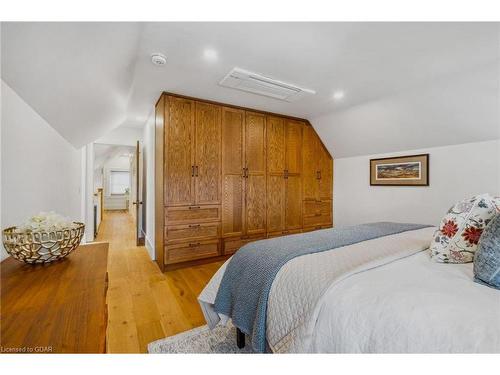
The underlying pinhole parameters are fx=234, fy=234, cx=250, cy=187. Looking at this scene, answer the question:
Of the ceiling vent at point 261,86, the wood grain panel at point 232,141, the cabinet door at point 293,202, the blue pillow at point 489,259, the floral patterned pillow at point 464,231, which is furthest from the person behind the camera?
the cabinet door at point 293,202

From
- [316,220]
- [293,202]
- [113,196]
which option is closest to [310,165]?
[293,202]

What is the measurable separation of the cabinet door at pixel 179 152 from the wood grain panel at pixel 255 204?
87 centimetres

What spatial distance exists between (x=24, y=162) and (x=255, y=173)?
2695 millimetres

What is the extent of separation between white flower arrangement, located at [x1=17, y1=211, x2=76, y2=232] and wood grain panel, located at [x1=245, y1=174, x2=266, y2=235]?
102 inches

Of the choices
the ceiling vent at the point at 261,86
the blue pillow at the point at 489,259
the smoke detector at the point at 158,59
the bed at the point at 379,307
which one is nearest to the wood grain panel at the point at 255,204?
the ceiling vent at the point at 261,86

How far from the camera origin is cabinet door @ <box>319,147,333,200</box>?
4434 mm

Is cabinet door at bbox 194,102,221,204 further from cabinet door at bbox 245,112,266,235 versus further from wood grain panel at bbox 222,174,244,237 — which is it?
cabinet door at bbox 245,112,266,235

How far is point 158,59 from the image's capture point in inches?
84.2

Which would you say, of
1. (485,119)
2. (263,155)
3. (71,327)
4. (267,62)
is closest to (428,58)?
(485,119)

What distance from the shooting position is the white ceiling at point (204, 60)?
118 centimetres

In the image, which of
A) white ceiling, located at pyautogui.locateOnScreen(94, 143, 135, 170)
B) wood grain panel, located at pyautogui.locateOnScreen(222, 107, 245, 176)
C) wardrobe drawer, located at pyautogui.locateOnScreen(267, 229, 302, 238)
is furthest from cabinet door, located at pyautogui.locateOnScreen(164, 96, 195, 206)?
white ceiling, located at pyautogui.locateOnScreen(94, 143, 135, 170)

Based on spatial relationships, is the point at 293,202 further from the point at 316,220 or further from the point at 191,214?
the point at 191,214

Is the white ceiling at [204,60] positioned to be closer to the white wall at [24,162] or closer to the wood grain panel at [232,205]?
the white wall at [24,162]
